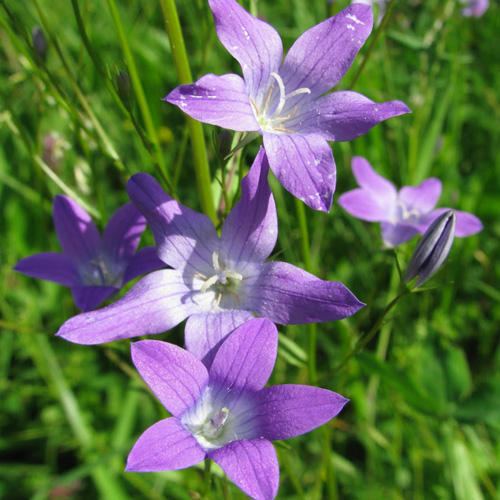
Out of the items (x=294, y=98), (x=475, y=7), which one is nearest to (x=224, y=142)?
(x=294, y=98)

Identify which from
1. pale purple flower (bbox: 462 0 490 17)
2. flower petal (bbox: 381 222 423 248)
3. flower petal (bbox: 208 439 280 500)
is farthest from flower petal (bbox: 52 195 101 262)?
pale purple flower (bbox: 462 0 490 17)

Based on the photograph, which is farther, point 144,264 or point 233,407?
point 144,264

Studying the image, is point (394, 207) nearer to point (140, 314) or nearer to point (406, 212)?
point (406, 212)

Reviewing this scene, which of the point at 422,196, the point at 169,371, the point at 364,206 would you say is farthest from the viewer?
the point at 422,196

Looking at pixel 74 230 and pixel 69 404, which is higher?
pixel 74 230

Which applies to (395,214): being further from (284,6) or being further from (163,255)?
(284,6)

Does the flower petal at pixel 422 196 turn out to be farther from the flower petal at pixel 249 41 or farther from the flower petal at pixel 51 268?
the flower petal at pixel 51 268
